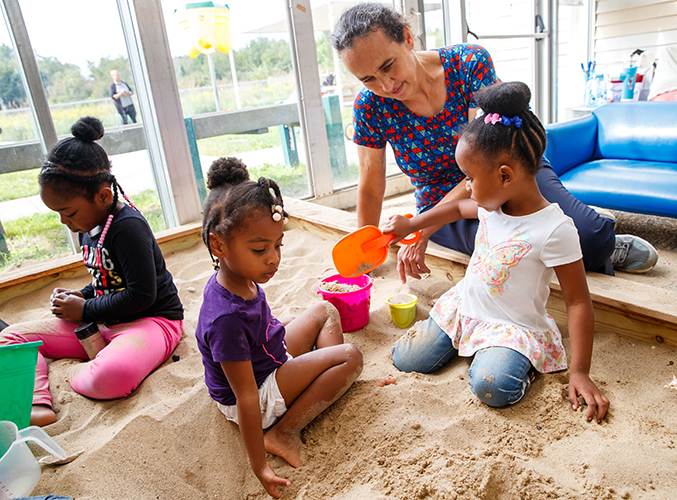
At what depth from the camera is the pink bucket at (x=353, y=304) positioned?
1.72 meters

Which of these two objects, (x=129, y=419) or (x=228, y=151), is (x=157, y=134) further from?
(x=129, y=419)

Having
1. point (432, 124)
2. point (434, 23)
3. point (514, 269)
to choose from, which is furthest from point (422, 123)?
point (434, 23)

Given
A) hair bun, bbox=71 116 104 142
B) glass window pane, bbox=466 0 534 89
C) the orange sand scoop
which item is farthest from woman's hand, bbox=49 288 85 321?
glass window pane, bbox=466 0 534 89

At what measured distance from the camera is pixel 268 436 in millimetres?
1272

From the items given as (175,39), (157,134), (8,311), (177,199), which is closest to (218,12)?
(175,39)

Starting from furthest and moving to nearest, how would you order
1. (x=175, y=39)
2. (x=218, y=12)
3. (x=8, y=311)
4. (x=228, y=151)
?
(x=228, y=151) < (x=218, y=12) < (x=175, y=39) < (x=8, y=311)

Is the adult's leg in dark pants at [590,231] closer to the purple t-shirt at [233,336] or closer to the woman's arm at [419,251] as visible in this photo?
the woman's arm at [419,251]

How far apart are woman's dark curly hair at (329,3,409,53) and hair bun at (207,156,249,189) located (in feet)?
2.03

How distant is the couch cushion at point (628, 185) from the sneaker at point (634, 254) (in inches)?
17.4

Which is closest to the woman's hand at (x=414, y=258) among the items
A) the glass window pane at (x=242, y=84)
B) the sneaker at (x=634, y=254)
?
the sneaker at (x=634, y=254)

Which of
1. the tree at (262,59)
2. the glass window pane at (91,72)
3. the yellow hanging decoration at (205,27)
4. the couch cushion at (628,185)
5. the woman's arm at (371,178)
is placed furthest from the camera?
the tree at (262,59)

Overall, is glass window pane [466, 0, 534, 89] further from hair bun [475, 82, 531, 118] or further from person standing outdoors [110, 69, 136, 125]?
hair bun [475, 82, 531, 118]

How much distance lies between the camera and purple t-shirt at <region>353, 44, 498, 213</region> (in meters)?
1.77

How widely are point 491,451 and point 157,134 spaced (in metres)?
2.68
